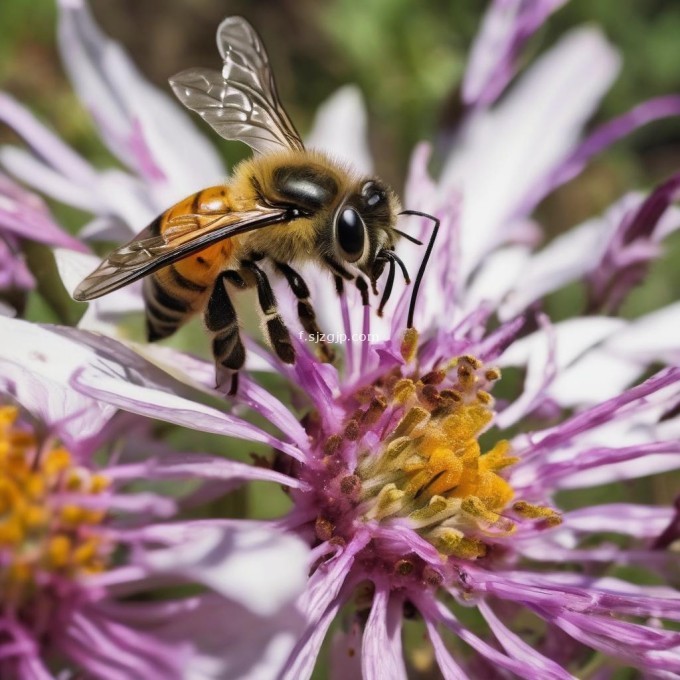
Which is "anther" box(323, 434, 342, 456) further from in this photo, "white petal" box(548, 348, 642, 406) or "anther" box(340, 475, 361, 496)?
"white petal" box(548, 348, 642, 406)

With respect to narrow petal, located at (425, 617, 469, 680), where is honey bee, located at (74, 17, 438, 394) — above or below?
above

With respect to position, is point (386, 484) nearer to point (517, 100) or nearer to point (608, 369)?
point (608, 369)

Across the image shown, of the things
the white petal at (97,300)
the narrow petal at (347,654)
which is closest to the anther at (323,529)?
the narrow petal at (347,654)

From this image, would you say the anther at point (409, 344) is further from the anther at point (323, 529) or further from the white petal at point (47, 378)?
the white petal at point (47, 378)

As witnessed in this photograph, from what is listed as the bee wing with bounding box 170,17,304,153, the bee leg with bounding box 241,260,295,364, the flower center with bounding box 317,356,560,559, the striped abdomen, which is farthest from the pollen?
the bee wing with bounding box 170,17,304,153

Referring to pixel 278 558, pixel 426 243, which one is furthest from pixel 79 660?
pixel 426 243

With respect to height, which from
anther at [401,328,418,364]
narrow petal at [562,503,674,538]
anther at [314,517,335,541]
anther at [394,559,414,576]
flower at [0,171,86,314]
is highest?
flower at [0,171,86,314]

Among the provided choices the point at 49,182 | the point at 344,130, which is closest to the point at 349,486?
the point at 49,182
